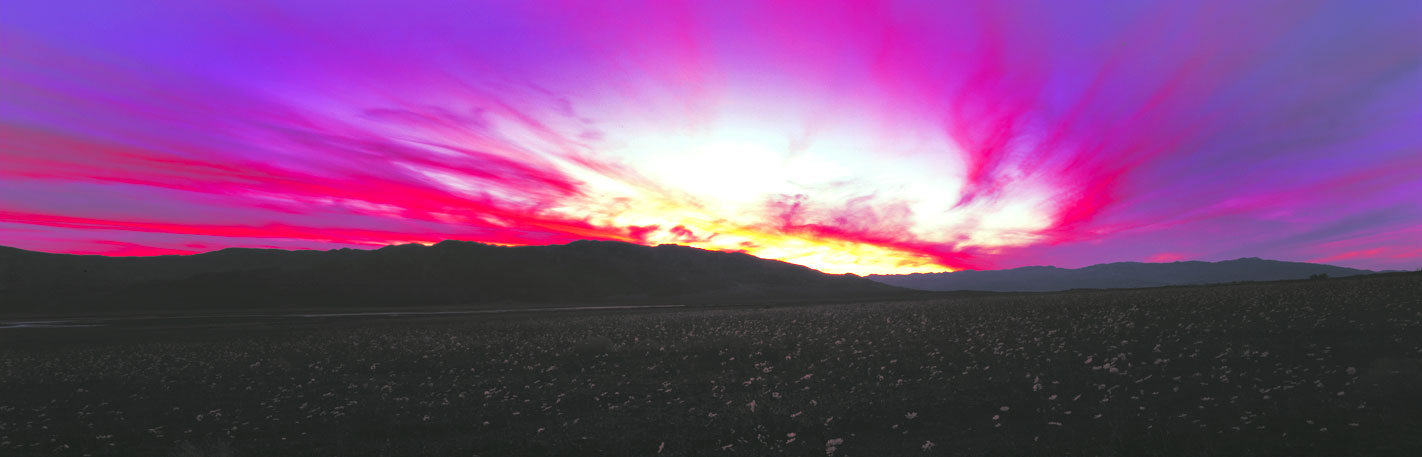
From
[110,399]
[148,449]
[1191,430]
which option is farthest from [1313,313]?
[110,399]

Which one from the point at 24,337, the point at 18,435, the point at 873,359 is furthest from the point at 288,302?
the point at 873,359

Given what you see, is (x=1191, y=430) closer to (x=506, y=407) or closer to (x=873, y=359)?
(x=873, y=359)

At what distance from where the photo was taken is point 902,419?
35.1ft

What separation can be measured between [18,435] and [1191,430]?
22.5 m

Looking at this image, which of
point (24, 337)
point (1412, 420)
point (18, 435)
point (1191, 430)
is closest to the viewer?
point (1412, 420)

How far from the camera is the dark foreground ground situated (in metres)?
8.88

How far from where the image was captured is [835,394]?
42.1 feet

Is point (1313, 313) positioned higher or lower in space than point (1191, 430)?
higher

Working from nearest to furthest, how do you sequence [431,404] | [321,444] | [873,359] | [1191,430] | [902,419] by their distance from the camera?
1. [1191,430]
2. [902,419]
3. [321,444]
4. [431,404]
5. [873,359]

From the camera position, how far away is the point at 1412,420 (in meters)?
7.78

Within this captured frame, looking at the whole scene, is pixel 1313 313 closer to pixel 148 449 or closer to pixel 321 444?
pixel 321 444

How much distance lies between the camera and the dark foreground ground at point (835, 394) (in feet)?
29.1

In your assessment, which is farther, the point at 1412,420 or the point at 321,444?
the point at 321,444

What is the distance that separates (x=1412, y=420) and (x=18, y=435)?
82.3 feet
